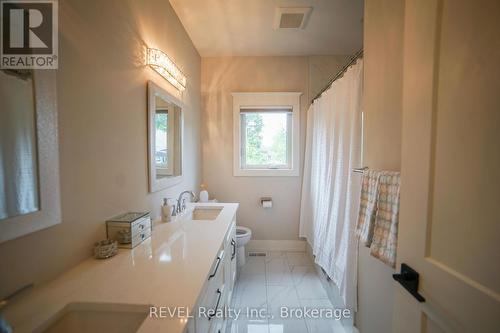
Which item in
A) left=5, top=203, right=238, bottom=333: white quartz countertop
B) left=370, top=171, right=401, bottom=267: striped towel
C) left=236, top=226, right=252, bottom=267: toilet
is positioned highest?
left=370, top=171, right=401, bottom=267: striped towel

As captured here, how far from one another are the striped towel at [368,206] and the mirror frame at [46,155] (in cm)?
138

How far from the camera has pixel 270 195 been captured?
2.97 meters

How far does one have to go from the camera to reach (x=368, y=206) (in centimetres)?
115

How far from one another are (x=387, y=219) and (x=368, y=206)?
0.14m

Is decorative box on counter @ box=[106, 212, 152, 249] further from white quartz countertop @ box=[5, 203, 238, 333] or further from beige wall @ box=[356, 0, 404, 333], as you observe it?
beige wall @ box=[356, 0, 404, 333]

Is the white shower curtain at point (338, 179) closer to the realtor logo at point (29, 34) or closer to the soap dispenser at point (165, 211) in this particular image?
the soap dispenser at point (165, 211)

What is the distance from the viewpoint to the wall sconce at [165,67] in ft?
4.88

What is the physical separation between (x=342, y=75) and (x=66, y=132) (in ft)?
6.24

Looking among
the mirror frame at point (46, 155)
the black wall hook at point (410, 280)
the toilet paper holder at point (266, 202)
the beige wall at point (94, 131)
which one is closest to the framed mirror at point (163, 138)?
the beige wall at point (94, 131)

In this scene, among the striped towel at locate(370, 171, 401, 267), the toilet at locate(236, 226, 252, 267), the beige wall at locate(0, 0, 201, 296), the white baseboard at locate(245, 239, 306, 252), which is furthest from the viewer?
the white baseboard at locate(245, 239, 306, 252)

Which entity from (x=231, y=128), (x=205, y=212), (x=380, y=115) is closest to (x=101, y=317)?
(x=205, y=212)

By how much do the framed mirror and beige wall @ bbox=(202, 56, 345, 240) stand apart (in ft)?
2.89

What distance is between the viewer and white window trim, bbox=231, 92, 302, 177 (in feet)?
9.36

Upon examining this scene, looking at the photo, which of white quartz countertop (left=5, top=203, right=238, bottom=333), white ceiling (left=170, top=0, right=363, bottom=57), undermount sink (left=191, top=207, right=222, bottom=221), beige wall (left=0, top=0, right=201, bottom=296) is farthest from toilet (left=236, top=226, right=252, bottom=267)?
white ceiling (left=170, top=0, right=363, bottom=57)
